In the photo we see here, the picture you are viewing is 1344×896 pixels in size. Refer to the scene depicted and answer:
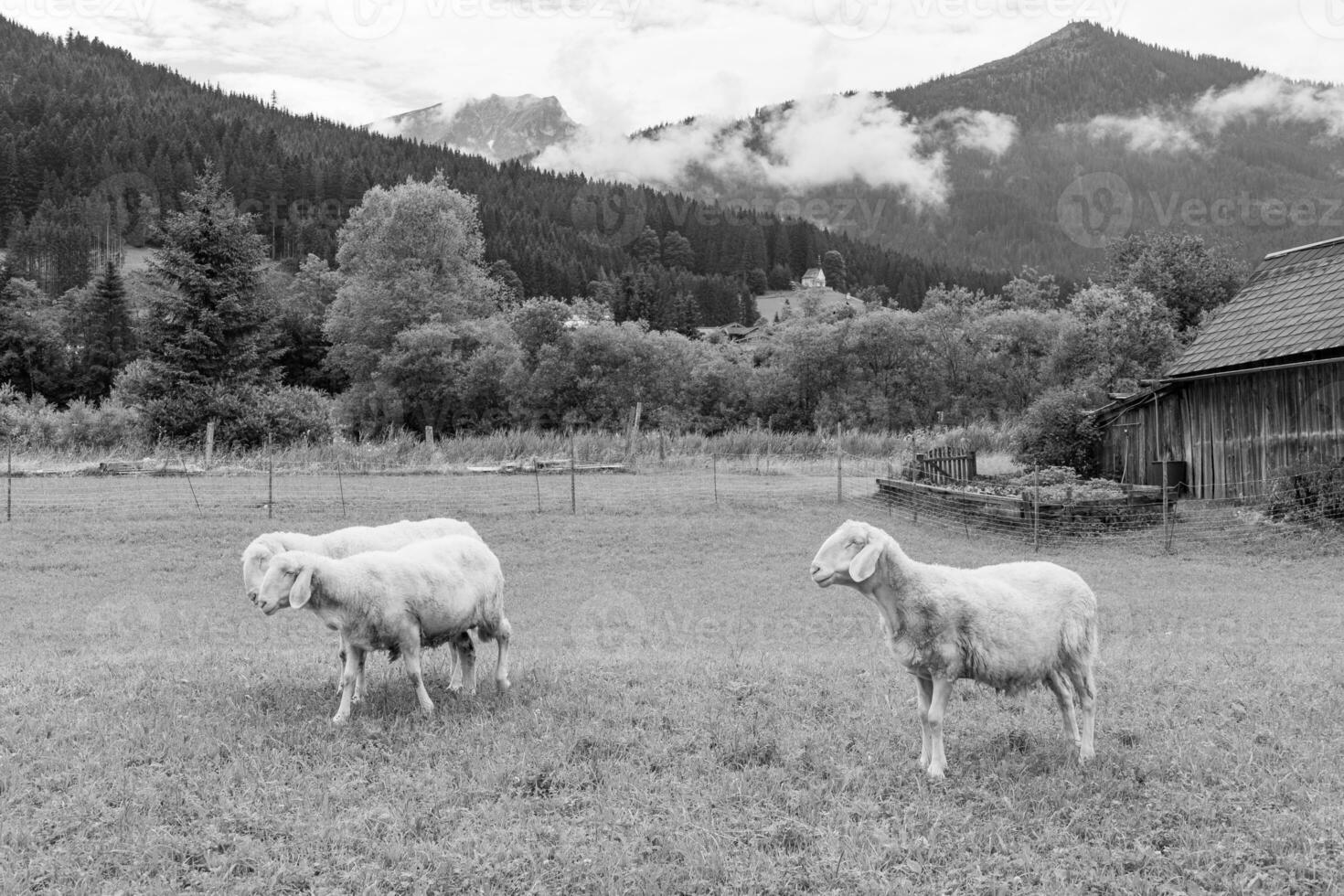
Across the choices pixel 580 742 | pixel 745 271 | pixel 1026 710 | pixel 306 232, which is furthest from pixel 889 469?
pixel 745 271

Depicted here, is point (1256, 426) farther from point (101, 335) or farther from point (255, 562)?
point (101, 335)

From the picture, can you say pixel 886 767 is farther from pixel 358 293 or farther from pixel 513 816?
pixel 358 293

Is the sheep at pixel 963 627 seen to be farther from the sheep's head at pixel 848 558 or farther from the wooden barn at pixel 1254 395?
the wooden barn at pixel 1254 395

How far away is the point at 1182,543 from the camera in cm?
2155

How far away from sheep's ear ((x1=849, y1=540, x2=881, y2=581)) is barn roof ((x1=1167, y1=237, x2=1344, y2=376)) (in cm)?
2192

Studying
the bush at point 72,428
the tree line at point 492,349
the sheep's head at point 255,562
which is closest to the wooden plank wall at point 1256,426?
the tree line at point 492,349

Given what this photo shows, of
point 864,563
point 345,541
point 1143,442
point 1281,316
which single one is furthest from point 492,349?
point 864,563

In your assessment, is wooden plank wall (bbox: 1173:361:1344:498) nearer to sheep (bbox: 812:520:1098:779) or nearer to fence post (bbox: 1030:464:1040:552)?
fence post (bbox: 1030:464:1040:552)

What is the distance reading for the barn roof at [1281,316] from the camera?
23.7m

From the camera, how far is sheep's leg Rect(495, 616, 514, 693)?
8.45 metres

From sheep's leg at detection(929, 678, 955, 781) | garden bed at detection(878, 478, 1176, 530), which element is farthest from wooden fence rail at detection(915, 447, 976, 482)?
sheep's leg at detection(929, 678, 955, 781)

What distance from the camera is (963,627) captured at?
6488 mm

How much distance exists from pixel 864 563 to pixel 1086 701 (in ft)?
6.77

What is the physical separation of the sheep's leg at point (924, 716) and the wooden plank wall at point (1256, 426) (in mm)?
21196
